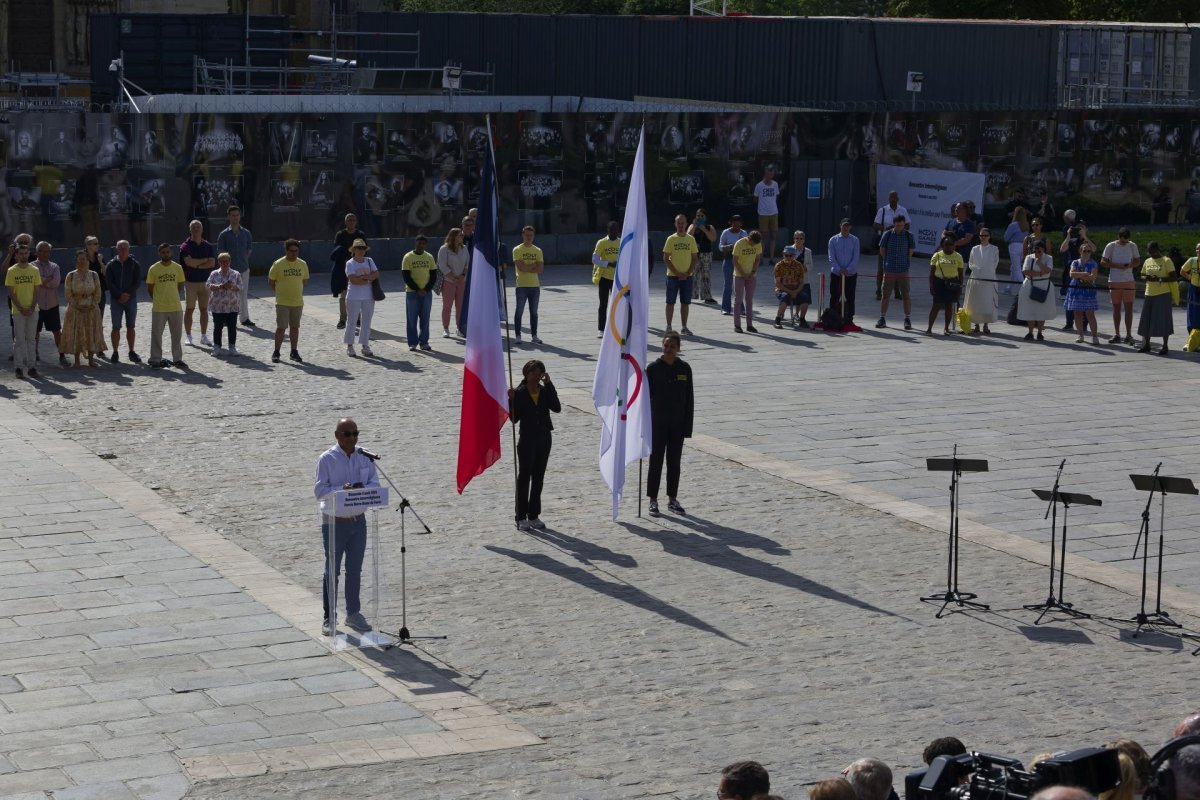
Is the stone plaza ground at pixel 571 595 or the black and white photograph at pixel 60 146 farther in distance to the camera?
the black and white photograph at pixel 60 146

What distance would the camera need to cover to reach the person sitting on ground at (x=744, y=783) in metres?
7.23

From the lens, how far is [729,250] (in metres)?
27.0

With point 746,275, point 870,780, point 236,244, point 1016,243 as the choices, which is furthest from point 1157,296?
point 870,780

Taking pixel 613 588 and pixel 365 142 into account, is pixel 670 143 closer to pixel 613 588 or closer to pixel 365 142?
pixel 365 142

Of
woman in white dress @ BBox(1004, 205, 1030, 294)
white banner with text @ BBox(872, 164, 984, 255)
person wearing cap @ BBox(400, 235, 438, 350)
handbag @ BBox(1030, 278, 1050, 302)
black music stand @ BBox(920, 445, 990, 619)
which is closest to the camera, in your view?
black music stand @ BBox(920, 445, 990, 619)

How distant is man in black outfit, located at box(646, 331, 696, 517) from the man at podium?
4.03 meters

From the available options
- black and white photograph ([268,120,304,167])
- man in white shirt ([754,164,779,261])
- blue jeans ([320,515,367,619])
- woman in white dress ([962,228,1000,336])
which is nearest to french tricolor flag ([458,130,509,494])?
blue jeans ([320,515,367,619])

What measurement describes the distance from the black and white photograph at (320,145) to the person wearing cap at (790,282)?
982 centimetres

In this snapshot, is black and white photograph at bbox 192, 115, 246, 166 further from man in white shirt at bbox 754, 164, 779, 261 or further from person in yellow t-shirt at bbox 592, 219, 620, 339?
man in white shirt at bbox 754, 164, 779, 261

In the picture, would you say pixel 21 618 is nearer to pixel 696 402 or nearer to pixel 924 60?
pixel 696 402

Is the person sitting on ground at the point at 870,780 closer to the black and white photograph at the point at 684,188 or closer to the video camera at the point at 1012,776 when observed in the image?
the video camera at the point at 1012,776

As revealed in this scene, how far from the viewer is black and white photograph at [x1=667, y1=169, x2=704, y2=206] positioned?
117 ft

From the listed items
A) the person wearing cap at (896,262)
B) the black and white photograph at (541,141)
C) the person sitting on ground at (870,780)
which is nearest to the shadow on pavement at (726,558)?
the person sitting on ground at (870,780)

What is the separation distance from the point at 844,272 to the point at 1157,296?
14.7 ft
